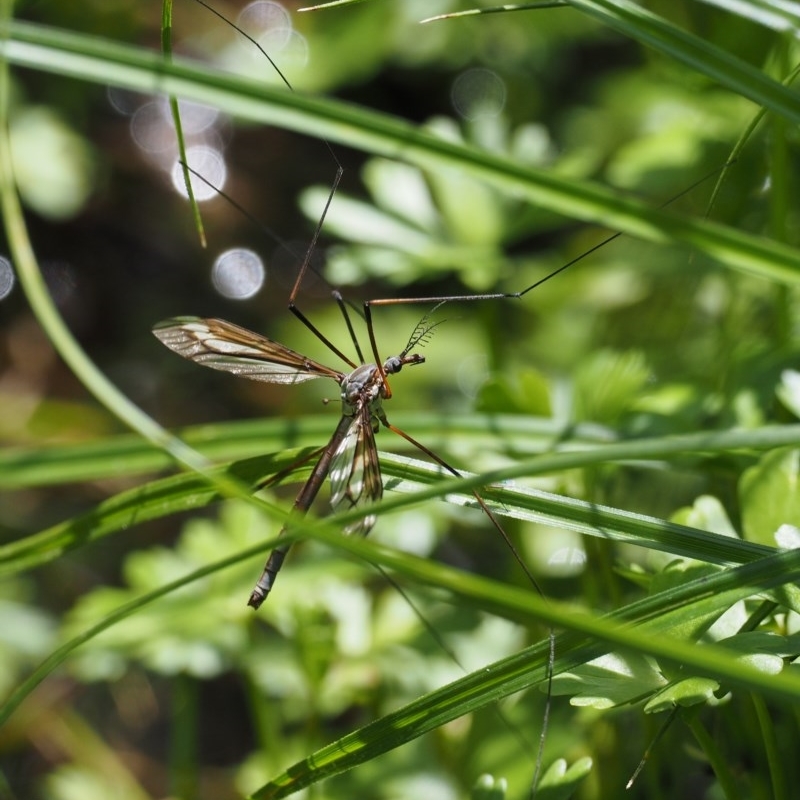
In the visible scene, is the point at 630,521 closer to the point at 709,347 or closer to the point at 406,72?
the point at 709,347

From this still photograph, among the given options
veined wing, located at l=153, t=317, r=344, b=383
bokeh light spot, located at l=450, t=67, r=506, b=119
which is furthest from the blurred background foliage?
veined wing, located at l=153, t=317, r=344, b=383

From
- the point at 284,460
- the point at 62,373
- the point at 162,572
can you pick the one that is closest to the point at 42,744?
the point at 162,572

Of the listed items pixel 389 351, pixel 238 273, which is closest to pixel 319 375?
pixel 389 351

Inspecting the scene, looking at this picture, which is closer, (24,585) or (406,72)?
(24,585)

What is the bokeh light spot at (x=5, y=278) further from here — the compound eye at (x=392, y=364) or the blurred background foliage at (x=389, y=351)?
the compound eye at (x=392, y=364)

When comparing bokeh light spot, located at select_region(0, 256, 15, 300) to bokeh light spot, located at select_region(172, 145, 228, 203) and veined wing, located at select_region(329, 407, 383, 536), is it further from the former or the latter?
veined wing, located at select_region(329, 407, 383, 536)

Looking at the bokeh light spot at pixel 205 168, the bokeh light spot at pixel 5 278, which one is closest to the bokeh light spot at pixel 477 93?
the bokeh light spot at pixel 205 168
